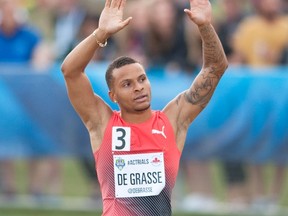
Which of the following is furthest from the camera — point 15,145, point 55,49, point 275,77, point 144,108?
point 55,49

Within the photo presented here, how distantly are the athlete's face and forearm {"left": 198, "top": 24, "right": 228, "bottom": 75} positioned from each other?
0.55 metres

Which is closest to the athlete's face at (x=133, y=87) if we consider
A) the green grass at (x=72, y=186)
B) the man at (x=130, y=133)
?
the man at (x=130, y=133)

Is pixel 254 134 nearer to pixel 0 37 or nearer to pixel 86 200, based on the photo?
pixel 86 200

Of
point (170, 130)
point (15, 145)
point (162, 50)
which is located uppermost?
point (162, 50)

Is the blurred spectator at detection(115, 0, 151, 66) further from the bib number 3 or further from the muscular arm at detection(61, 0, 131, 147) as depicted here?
the bib number 3

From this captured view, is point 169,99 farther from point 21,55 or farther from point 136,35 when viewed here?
point 21,55

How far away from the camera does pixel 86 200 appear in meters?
15.1

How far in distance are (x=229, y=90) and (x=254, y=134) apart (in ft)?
2.10

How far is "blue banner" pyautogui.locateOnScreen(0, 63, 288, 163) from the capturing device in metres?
13.8

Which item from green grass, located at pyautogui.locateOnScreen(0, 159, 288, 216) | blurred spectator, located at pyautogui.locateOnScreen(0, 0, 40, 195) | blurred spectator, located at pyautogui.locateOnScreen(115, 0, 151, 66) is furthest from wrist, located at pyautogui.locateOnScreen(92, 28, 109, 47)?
blurred spectator, located at pyautogui.locateOnScreen(0, 0, 40, 195)

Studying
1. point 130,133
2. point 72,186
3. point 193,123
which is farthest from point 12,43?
point 130,133

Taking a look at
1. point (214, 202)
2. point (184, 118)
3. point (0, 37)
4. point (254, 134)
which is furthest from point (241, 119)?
point (184, 118)

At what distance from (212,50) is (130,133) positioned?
915 mm

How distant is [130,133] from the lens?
8.59 m
